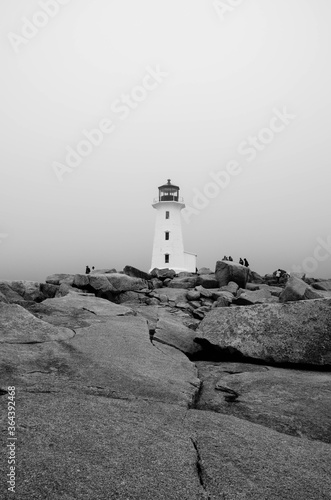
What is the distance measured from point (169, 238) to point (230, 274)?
24.6 meters

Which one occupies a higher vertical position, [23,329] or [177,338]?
[23,329]

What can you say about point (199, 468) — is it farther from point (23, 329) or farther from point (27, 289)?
point (27, 289)

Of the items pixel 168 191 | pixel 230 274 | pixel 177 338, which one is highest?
pixel 168 191

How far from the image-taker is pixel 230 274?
24656 mm

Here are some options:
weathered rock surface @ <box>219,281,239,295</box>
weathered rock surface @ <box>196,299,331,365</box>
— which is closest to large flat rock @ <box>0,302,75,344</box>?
weathered rock surface @ <box>196,299,331,365</box>

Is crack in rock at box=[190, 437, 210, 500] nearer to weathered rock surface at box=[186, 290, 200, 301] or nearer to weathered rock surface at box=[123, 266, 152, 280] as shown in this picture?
weathered rock surface at box=[186, 290, 200, 301]

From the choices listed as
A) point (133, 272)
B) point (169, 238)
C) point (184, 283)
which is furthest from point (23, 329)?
point (169, 238)

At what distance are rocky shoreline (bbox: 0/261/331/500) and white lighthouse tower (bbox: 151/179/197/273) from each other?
3671 centimetres

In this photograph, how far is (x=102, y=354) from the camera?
22.3ft

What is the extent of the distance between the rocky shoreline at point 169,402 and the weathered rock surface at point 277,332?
2cm

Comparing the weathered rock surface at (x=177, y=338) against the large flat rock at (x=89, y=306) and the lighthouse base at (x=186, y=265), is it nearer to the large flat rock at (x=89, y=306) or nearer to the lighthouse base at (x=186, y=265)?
the large flat rock at (x=89, y=306)

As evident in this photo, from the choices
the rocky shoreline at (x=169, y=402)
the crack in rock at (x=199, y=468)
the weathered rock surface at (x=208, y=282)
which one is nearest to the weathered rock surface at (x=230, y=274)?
the weathered rock surface at (x=208, y=282)

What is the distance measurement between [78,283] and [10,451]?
16482 mm

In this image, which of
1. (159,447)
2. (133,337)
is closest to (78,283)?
(133,337)
